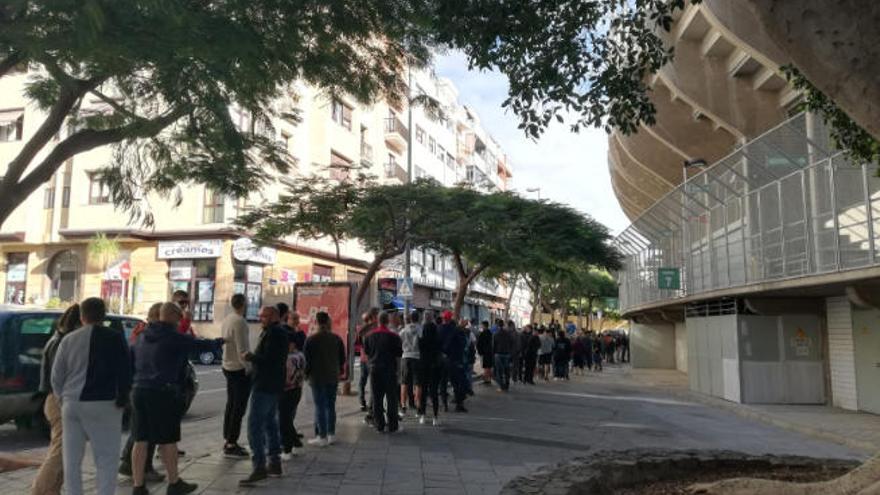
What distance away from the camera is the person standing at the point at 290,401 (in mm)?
8180

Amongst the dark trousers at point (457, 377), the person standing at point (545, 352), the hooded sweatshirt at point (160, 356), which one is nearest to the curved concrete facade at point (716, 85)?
the dark trousers at point (457, 377)

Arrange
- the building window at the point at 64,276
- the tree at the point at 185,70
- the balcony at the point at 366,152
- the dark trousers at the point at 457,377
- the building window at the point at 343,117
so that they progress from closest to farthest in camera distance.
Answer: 1. the tree at the point at 185,70
2. the dark trousers at the point at 457,377
3. the building window at the point at 64,276
4. the building window at the point at 343,117
5. the balcony at the point at 366,152

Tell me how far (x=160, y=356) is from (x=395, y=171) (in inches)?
1613

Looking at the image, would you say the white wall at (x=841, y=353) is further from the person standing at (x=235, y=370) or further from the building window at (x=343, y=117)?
the building window at (x=343, y=117)

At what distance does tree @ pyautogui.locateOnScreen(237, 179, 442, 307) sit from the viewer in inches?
658

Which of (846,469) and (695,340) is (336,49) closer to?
(846,469)

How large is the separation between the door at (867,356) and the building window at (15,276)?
33780mm

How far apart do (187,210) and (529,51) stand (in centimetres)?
2772

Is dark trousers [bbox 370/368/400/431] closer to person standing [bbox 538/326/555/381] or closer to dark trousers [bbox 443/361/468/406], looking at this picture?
dark trousers [bbox 443/361/468/406]

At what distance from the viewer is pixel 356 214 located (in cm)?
1661

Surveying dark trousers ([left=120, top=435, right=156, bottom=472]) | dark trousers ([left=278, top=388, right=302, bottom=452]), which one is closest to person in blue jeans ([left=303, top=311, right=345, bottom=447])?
dark trousers ([left=278, top=388, right=302, bottom=452])

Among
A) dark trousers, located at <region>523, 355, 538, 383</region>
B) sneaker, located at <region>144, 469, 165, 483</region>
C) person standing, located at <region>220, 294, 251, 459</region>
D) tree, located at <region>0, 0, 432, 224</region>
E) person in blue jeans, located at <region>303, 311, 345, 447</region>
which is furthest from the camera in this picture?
dark trousers, located at <region>523, 355, 538, 383</region>

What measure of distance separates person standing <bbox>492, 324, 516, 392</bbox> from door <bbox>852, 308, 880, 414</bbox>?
24.8 ft

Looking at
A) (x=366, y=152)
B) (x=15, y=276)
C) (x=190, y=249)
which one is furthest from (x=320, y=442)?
(x=366, y=152)
